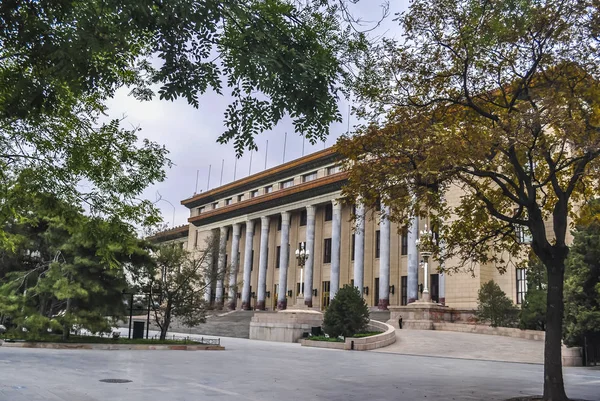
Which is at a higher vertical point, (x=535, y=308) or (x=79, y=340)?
(x=535, y=308)

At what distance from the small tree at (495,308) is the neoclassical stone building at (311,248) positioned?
13.9 ft

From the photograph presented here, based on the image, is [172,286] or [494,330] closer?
[172,286]

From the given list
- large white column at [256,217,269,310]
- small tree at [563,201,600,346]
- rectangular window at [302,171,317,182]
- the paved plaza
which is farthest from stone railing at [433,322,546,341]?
large white column at [256,217,269,310]

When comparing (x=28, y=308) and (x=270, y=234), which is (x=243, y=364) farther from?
(x=270, y=234)

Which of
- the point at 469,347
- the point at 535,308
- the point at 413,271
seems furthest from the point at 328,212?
the point at 469,347

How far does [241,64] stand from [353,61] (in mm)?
2228

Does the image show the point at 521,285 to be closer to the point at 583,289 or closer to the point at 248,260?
the point at 583,289

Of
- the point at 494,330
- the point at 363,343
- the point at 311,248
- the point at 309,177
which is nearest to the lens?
the point at 363,343

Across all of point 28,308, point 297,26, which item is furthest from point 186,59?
point 28,308

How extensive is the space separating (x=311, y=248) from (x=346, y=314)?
72.2 feet

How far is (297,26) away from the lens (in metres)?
7.04

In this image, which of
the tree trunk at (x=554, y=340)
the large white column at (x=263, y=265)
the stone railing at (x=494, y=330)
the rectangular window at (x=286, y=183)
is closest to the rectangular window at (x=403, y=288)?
the stone railing at (x=494, y=330)

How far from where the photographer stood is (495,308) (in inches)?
1464

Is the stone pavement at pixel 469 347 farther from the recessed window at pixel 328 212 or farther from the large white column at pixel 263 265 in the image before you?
the large white column at pixel 263 265
